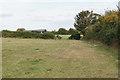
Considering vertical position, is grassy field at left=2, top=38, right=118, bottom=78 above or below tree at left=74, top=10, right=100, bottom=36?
below

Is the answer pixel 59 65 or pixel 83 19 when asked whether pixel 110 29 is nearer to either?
pixel 59 65

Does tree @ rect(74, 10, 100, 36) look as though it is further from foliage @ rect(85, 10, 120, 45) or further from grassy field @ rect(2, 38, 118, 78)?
grassy field @ rect(2, 38, 118, 78)

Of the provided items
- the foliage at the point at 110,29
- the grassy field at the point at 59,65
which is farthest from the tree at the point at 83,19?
the grassy field at the point at 59,65

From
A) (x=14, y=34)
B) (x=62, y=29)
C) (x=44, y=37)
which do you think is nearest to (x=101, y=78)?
(x=44, y=37)

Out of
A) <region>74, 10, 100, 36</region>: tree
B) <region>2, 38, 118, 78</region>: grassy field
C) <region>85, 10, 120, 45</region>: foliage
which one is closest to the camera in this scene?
<region>2, 38, 118, 78</region>: grassy field

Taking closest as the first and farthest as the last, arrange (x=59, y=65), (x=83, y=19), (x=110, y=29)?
(x=59, y=65)
(x=110, y=29)
(x=83, y=19)

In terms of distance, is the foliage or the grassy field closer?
the grassy field

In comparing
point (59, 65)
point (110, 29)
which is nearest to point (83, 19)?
point (110, 29)

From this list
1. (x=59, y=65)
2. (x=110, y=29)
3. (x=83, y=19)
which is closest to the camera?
(x=59, y=65)

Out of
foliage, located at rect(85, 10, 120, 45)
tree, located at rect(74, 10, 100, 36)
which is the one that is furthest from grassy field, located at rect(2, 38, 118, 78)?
tree, located at rect(74, 10, 100, 36)

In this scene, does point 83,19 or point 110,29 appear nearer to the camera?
point 110,29

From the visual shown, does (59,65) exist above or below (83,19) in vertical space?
below

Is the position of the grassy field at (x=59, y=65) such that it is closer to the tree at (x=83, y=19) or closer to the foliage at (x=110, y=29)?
the foliage at (x=110, y=29)

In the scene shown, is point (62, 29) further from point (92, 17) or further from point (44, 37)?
point (44, 37)
